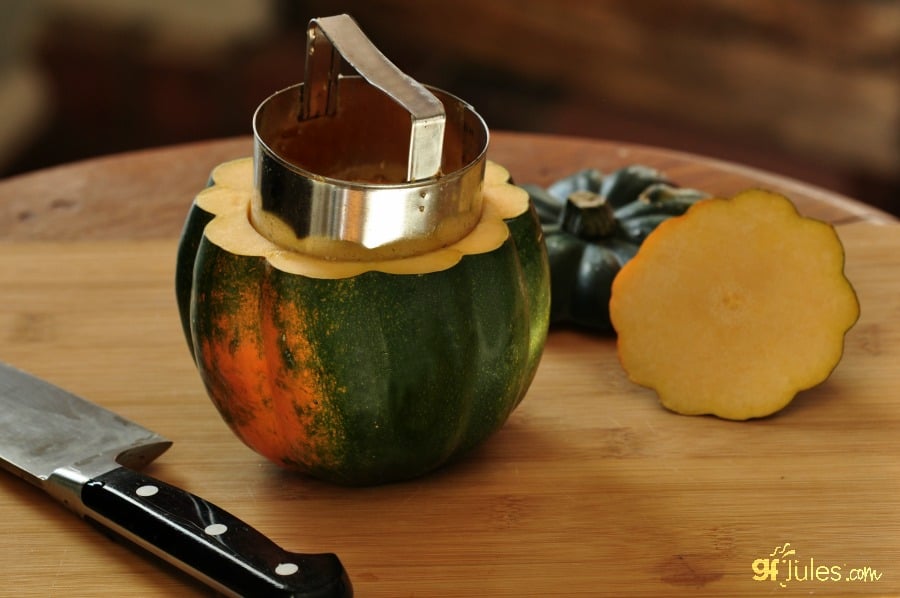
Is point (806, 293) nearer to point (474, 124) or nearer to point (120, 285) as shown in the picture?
point (474, 124)

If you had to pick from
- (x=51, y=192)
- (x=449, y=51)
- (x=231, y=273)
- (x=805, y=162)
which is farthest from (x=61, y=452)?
(x=805, y=162)

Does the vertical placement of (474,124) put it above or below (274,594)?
above

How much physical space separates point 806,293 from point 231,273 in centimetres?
60

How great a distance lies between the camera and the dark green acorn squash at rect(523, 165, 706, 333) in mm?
1397

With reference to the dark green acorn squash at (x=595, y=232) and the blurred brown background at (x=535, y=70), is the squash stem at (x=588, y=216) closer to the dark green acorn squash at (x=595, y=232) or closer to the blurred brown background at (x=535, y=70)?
the dark green acorn squash at (x=595, y=232)

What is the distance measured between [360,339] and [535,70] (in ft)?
8.01

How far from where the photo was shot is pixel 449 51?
11.3 feet

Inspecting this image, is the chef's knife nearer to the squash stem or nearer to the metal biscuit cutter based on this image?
the metal biscuit cutter

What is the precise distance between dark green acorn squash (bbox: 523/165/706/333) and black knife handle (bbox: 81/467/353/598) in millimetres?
551

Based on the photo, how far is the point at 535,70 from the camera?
10.9ft

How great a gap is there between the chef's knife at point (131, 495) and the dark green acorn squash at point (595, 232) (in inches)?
19.9

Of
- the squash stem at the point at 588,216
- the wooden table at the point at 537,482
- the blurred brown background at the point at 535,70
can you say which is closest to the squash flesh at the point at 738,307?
the wooden table at the point at 537,482

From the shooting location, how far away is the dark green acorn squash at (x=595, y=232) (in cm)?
140

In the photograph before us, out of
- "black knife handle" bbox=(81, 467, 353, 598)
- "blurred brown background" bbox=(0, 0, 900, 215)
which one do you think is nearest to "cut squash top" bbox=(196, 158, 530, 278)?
"black knife handle" bbox=(81, 467, 353, 598)
